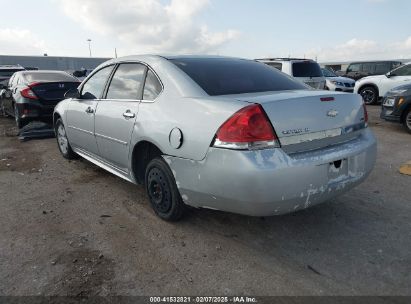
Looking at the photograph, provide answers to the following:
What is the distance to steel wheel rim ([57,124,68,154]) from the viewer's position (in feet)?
18.0

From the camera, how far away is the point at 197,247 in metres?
2.90

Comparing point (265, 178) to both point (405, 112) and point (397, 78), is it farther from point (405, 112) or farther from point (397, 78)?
point (397, 78)

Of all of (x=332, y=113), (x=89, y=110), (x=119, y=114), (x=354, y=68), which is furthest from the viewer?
(x=354, y=68)

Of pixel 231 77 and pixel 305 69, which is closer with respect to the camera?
pixel 231 77

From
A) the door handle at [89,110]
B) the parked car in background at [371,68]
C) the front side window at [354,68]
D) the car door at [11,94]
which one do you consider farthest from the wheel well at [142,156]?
the front side window at [354,68]

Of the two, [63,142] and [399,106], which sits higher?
[399,106]

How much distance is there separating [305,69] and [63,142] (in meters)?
7.54

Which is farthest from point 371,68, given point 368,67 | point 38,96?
point 38,96

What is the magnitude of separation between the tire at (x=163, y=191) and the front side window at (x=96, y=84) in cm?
146

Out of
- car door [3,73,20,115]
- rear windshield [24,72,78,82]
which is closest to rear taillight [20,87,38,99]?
rear windshield [24,72,78,82]

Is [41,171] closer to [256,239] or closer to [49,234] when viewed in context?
[49,234]

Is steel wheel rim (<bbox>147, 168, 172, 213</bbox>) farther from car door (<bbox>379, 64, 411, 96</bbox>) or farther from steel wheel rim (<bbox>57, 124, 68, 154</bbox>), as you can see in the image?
car door (<bbox>379, 64, 411, 96</bbox>)

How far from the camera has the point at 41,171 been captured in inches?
204

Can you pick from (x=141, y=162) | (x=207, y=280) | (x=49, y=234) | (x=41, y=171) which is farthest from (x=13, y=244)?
(x=41, y=171)
